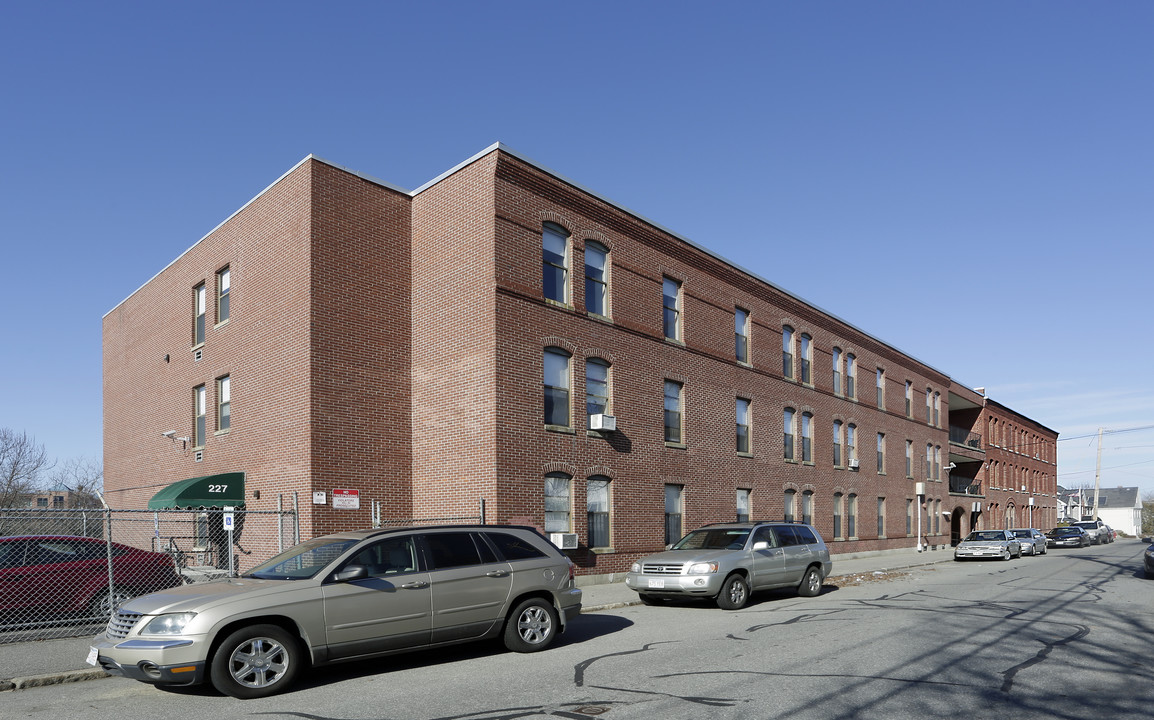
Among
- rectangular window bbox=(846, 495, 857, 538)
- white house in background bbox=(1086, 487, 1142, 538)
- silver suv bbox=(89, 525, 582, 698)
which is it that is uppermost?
silver suv bbox=(89, 525, 582, 698)

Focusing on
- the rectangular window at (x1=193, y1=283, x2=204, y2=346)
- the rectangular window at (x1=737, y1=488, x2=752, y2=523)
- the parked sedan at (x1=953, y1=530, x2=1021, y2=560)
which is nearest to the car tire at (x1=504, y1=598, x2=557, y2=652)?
the rectangular window at (x1=193, y1=283, x2=204, y2=346)

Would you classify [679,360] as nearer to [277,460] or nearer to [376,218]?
[376,218]

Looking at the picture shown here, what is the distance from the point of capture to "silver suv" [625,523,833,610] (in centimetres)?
1509

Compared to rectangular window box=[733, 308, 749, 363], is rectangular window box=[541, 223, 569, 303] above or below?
above

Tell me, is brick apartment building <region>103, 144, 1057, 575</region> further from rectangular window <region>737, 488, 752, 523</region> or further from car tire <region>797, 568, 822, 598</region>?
car tire <region>797, 568, 822, 598</region>

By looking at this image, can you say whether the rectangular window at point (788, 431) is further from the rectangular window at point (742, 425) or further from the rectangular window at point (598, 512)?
the rectangular window at point (598, 512)

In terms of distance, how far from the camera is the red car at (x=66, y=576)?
12.2 meters

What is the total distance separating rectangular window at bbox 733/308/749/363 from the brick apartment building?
0.07 metres

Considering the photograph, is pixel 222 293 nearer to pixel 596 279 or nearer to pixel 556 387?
pixel 556 387

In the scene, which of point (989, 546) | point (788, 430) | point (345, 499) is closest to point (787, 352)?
point (788, 430)

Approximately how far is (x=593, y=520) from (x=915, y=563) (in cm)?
1515

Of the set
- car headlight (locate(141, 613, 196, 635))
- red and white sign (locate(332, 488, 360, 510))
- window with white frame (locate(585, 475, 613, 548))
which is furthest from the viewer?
window with white frame (locate(585, 475, 613, 548))

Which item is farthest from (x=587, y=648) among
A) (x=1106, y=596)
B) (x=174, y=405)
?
(x=174, y=405)

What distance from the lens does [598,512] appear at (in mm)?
20969
